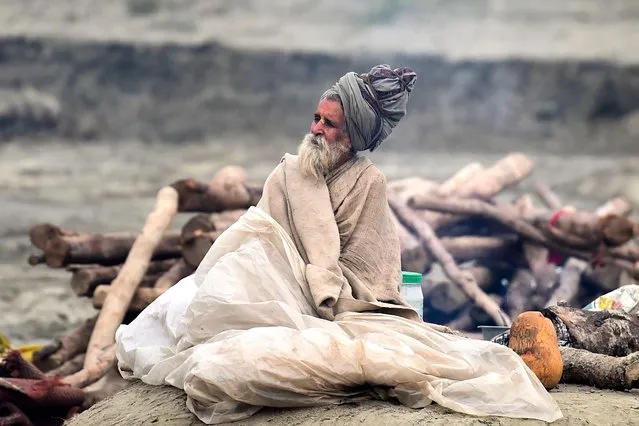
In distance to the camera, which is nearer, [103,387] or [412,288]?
[412,288]

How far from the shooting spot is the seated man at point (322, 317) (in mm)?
4266

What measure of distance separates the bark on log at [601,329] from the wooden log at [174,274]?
4113 millimetres

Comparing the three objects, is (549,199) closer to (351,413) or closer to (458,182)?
(458,182)

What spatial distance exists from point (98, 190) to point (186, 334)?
1014 cm

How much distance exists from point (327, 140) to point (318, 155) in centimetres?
11

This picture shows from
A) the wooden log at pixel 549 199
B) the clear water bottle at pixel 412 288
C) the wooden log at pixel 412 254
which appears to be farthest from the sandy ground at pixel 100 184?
the clear water bottle at pixel 412 288

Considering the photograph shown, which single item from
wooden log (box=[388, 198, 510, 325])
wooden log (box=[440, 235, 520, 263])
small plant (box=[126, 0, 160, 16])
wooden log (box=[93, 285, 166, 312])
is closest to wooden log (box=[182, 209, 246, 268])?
wooden log (box=[93, 285, 166, 312])

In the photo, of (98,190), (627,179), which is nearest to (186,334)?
(98,190)

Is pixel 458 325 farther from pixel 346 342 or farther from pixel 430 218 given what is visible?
pixel 346 342

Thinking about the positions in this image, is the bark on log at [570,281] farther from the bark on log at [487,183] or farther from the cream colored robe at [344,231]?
the cream colored robe at [344,231]

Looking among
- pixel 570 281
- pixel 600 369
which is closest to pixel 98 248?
pixel 570 281

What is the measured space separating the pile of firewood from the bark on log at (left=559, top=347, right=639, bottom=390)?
3.04 meters

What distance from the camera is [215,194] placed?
934cm

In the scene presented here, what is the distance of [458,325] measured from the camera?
9656mm
